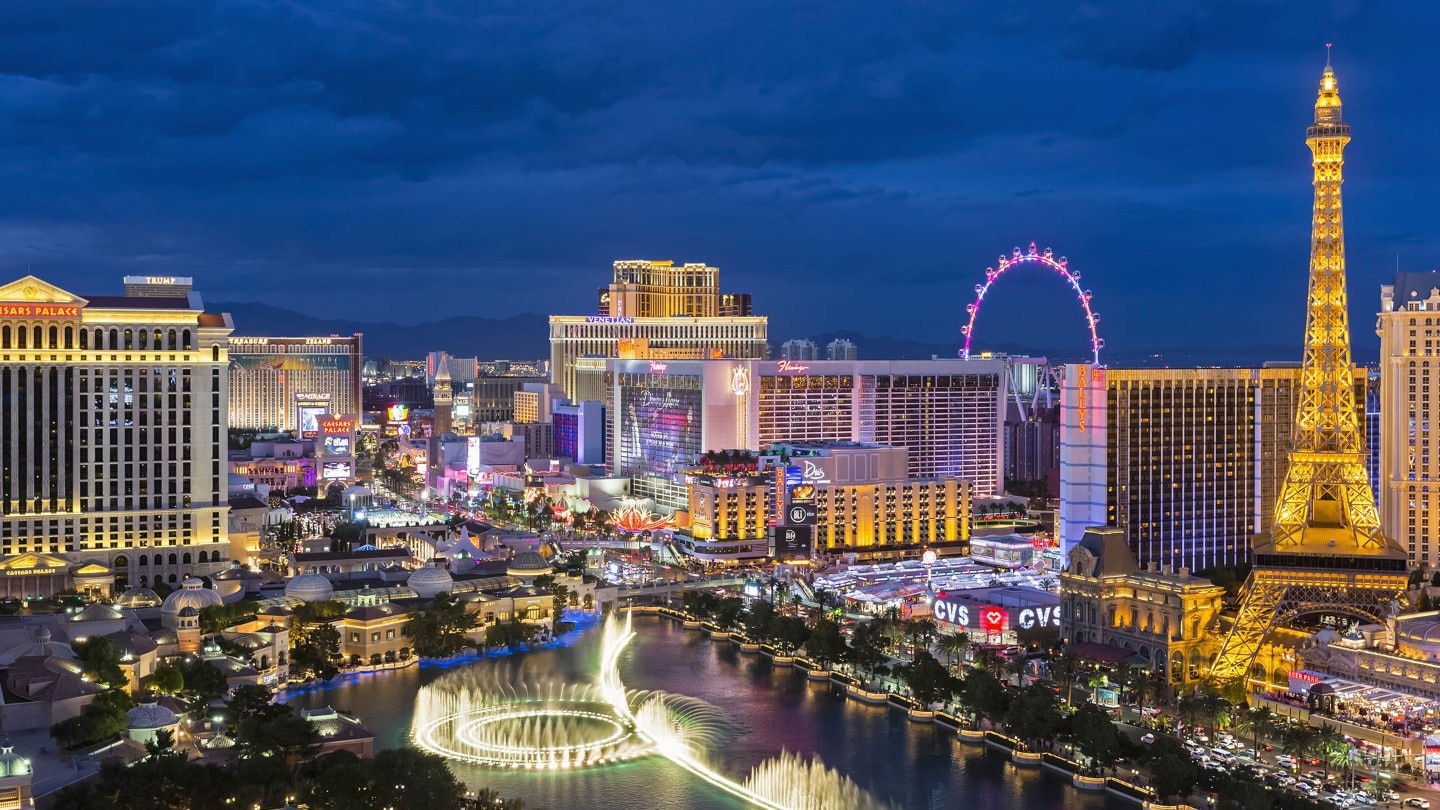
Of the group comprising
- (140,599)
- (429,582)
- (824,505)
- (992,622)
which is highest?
(824,505)

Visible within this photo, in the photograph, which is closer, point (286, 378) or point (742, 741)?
point (742, 741)

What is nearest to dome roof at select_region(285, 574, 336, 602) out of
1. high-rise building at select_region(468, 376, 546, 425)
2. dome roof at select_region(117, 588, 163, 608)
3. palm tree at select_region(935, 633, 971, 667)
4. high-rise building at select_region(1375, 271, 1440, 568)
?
dome roof at select_region(117, 588, 163, 608)

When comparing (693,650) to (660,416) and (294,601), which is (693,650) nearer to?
(294,601)

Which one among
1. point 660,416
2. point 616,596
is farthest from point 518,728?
point 660,416

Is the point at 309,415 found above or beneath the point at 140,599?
above

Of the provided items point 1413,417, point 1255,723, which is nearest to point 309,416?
point 1413,417

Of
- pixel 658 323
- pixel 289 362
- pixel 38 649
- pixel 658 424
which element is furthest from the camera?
pixel 289 362

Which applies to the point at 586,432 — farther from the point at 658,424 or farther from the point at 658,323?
the point at 658,424

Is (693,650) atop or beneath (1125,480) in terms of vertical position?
beneath
